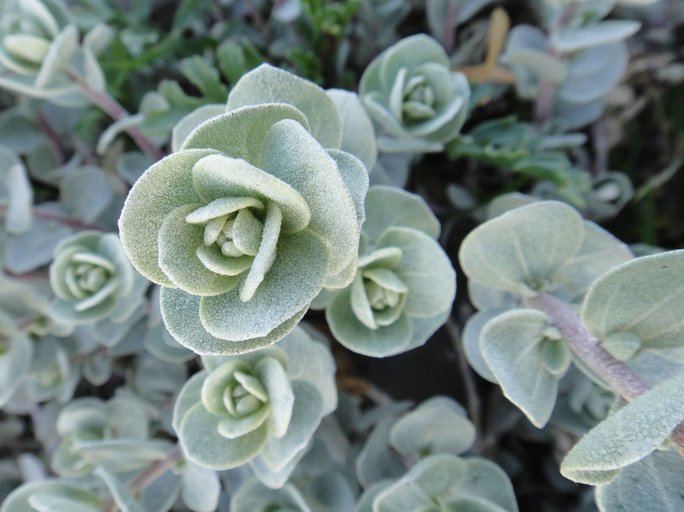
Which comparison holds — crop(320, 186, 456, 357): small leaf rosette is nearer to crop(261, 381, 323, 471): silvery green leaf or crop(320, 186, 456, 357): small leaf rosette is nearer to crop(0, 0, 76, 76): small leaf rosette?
crop(261, 381, 323, 471): silvery green leaf

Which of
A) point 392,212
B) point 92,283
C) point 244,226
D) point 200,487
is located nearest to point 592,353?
point 392,212

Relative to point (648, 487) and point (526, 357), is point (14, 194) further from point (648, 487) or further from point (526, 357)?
point (648, 487)

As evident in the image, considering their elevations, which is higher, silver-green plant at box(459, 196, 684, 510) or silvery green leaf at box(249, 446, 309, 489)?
silver-green plant at box(459, 196, 684, 510)

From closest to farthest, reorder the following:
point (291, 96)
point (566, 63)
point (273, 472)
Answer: point (291, 96) < point (273, 472) < point (566, 63)

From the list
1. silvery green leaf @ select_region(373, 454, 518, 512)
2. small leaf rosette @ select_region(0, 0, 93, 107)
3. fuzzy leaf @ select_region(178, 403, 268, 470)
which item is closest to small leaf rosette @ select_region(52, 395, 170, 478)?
fuzzy leaf @ select_region(178, 403, 268, 470)

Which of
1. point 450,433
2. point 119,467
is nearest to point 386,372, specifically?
point 450,433

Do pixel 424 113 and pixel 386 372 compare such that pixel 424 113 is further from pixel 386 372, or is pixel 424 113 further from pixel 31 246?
pixel 31 246
